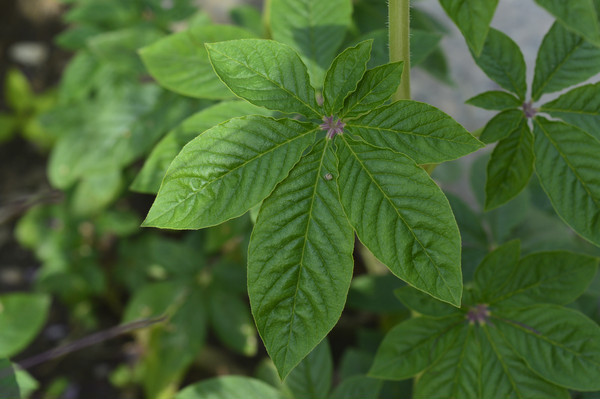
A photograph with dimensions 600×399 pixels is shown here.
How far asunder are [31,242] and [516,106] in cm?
188

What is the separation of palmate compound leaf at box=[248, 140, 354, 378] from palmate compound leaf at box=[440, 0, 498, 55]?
0.80ft

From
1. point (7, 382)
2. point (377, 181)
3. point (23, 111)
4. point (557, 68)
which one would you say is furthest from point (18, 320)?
point (23, 111)

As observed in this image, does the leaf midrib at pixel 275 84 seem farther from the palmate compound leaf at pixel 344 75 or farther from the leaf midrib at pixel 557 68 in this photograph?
the leaf midrib at pixel 557 68

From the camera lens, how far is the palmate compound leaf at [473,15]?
64cm

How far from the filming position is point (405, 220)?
70cm

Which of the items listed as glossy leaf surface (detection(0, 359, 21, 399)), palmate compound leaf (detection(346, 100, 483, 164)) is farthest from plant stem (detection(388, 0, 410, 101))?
glossy leaf surface (detection(0, 359, 21, 399))

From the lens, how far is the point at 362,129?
76 centimetres

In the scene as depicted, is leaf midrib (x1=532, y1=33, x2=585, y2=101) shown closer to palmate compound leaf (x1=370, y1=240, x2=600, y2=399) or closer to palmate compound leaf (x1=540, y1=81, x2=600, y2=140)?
palmate compound leaf (x1=540, y1=81, x2=600, y2=140)

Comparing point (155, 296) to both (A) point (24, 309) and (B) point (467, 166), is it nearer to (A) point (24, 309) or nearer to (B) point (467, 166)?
(A) point (24, 309)

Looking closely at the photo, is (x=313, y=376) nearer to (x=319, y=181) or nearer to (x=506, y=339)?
(x=506, y=339)

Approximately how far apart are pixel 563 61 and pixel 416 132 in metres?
0.41

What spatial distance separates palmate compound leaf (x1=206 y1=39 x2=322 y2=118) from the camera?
74 centimetres

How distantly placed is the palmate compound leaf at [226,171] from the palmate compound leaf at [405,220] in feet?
0.31

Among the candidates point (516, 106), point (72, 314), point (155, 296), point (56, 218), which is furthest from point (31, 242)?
point (516, 106)
